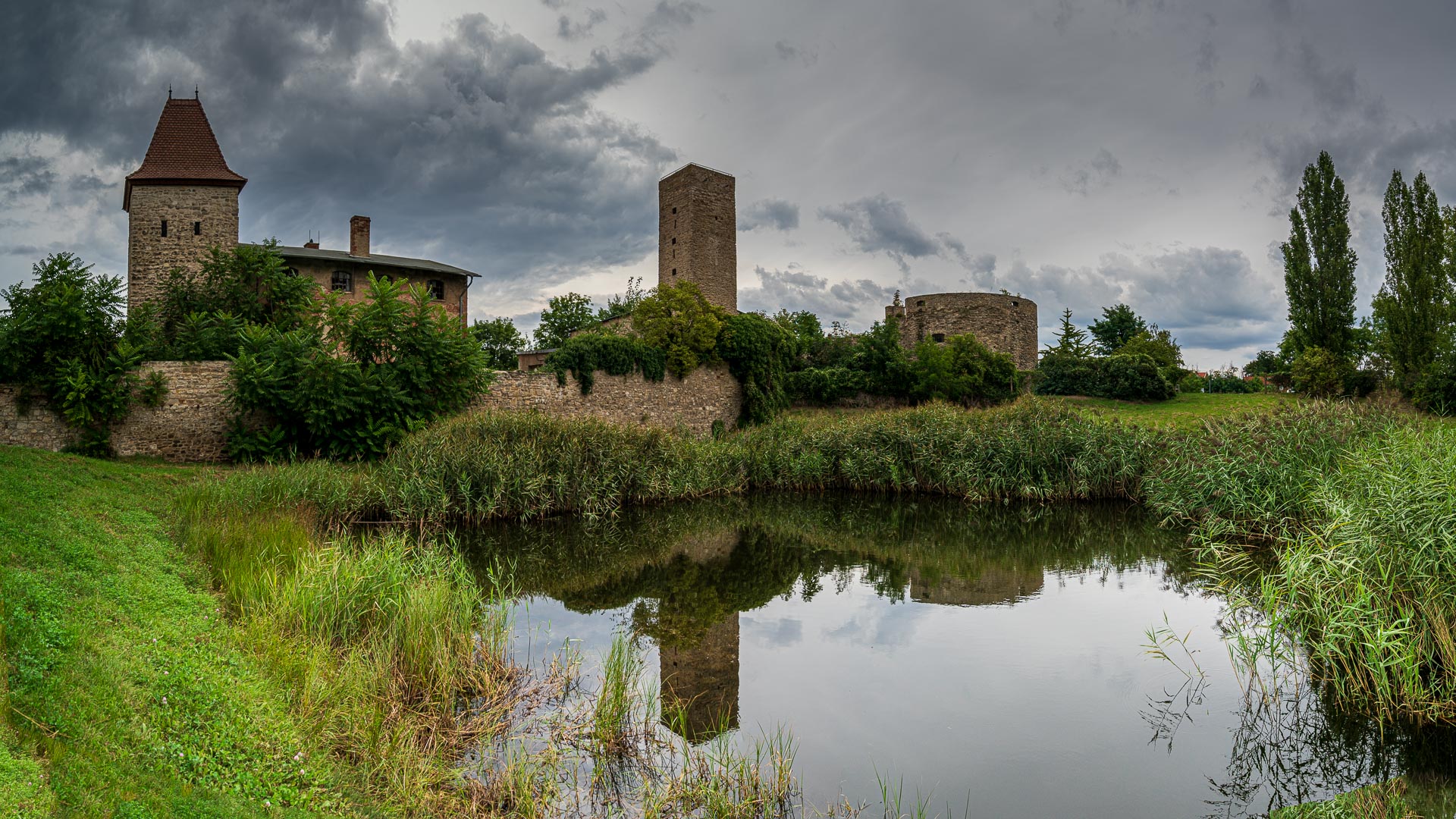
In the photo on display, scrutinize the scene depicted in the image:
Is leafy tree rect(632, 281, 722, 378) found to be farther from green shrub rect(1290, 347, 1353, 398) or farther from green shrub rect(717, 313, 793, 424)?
green shrub rect(1290, 347, 1353, 398)

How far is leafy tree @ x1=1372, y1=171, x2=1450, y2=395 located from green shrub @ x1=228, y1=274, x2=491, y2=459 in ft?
87.8

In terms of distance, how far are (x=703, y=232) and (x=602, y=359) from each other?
1012 cm

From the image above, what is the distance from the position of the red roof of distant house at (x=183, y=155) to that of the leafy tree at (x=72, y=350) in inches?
309

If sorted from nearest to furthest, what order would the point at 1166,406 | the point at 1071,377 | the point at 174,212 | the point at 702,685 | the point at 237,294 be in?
the point at 702,685 < the point at 237,294 < the point at 174,212 < the point at 1166,406 < the point at 1071,377

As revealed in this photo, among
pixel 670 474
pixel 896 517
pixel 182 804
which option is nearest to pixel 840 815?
pixel 182 804

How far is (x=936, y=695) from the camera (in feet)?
19.8

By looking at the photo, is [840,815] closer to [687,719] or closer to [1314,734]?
[687,719]

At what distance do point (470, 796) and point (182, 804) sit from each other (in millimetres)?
1380

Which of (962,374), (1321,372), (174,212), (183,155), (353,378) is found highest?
(183,155)

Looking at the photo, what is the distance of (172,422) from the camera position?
54.9ft

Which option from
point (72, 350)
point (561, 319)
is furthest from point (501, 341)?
point (72, 350)

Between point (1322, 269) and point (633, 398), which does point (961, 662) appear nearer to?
point (633, 398)

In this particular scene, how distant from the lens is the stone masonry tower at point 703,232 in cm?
3011

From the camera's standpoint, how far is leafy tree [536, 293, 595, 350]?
41.3 m
